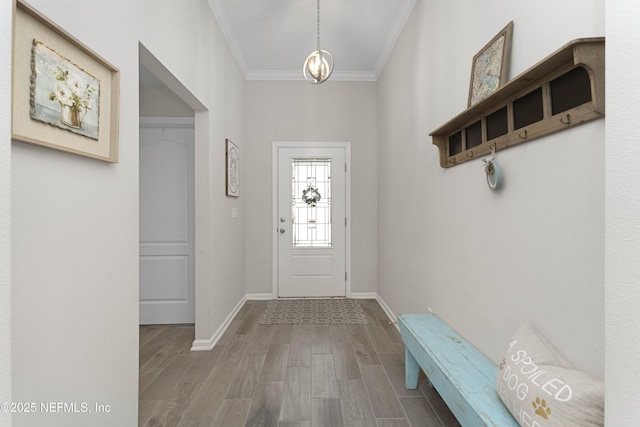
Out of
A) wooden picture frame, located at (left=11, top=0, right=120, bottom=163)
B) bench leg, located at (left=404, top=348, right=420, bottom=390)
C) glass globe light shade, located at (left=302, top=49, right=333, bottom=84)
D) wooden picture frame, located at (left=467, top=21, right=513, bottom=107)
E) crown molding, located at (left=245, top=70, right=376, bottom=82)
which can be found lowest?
bench leg, located at (left=404, top=348, right=420, bottom=390)

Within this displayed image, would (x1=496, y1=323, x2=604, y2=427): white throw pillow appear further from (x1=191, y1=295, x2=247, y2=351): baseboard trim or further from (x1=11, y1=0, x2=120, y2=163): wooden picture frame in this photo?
(x1=191, y1=295, x2=247, y2=351): baseboard trim

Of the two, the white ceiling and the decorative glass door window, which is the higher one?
the white ceiling

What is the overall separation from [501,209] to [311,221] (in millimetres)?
3111

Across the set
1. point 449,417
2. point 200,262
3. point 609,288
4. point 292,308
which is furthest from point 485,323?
point 292,308

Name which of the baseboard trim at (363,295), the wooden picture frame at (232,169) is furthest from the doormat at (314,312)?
the wooden picture frame at (232,169)

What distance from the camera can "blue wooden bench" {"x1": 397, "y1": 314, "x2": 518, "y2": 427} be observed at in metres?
1.24

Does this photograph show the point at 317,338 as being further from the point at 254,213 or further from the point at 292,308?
the point at 254,213

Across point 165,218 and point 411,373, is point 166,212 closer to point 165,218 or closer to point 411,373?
point 165,218

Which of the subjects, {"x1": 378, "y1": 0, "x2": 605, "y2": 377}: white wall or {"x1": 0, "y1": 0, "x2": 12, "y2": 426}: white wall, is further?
{"x1": 378, "y1": 0, "x2": 605, "y2": 377}: white wall

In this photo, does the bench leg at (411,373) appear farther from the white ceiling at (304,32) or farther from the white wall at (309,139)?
the white ceiling at (304,32)

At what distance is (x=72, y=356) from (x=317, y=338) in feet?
6.91

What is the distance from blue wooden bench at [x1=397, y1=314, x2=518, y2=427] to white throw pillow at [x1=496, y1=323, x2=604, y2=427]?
79 millimetres

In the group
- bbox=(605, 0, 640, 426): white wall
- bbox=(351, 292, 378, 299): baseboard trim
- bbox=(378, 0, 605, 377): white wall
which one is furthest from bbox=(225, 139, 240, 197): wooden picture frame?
bbox=(605, 0, 640, 426): white wall

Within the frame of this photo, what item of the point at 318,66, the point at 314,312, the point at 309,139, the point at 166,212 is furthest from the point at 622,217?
the point at 309,139
